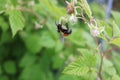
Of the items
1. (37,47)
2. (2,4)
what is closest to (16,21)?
(2,4)

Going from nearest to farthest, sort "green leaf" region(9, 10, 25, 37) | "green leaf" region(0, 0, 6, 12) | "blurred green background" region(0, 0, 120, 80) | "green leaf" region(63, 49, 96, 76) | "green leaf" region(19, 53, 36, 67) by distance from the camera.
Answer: "green leaf" region(63, 49, 96, 76) < "green leaf" region(9, 10, 25, 37) < "green leaf" region(0, 0, 6, 12) < "blurred green background" region(0, 0, 120, 80) < "green leaf" region(19, 53, 36, 67)

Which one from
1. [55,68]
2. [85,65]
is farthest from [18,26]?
[55,68]

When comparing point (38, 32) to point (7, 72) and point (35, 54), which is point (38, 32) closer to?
point (35, 54)

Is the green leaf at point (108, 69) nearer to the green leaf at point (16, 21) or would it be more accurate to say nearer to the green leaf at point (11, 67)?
the green leaf at point (16, 21)

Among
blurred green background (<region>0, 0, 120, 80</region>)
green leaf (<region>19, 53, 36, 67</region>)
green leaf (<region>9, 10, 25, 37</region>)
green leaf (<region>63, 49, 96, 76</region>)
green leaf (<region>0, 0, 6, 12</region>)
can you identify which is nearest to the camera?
green leaf (<region>63, 49, 96, 76</region>)

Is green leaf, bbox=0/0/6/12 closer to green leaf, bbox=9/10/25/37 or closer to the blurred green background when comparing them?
green leaf, bbox=9/10/25/37

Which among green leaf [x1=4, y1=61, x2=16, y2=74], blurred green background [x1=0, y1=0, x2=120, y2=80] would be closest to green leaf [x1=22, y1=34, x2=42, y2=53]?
blurred green background [x1=0, y1=0, x2=120, y2=80]
